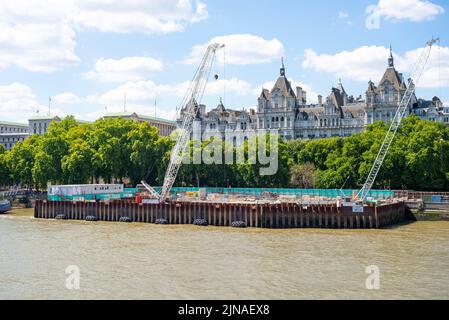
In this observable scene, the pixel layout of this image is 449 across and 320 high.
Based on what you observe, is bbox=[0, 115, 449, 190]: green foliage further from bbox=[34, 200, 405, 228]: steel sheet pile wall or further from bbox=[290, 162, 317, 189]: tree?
bbox=[34, 200, 405, 228]: steel sheet pile wall

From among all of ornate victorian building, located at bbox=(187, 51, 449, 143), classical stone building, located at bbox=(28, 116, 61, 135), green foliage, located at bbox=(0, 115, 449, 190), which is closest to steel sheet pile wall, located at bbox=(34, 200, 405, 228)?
green foliage, located at bbox=(0, 115, 449, 190)

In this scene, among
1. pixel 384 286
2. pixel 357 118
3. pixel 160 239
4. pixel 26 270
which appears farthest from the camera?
pixel 357 118

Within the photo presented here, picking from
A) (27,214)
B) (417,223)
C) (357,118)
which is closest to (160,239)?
(417,223)

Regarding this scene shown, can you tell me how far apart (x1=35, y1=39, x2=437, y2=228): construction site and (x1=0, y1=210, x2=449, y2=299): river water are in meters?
3.32

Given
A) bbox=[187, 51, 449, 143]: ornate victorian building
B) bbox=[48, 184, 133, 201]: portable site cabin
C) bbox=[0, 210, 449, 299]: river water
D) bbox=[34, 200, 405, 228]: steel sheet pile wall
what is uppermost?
bbox=[187, 51, 449, 143]: ornate victorian building

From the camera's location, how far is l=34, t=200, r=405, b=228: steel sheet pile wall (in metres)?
64.2

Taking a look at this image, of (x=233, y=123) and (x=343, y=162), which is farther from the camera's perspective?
(x=233, y=123)

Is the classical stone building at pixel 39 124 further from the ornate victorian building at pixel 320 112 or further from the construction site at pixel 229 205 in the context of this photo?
the construction site at pixel 229 205

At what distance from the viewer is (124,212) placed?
74.5m

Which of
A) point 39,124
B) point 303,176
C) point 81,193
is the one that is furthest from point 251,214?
point 39,124

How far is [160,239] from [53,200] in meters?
30.5

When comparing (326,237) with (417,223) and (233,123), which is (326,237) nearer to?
(417,223)

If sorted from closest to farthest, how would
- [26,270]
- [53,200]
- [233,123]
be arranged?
[26,270]
[53,200]
[233,123]

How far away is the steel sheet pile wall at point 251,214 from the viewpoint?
64.2 m
